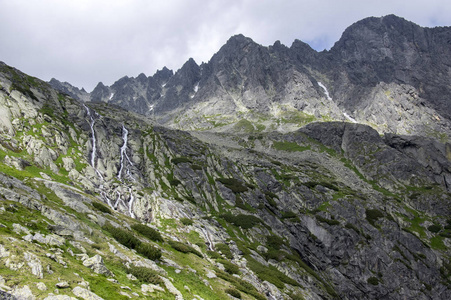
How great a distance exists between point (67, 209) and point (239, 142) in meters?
137

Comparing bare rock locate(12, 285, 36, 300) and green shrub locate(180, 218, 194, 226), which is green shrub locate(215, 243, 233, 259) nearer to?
green shrub locate(180, 218, 194, 226)

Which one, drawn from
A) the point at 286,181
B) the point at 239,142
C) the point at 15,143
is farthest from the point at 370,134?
the point at 15,143

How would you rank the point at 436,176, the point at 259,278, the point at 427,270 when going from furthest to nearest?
1. the point at 436,176
2. the point at 427,270
3. the point at 259,278

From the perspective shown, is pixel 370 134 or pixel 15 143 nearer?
pixel 15 143

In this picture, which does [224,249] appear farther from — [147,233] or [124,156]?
[124,156]

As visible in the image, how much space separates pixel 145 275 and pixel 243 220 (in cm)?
4762

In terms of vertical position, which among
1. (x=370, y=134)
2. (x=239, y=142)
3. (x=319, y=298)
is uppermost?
(x=370, y=134)

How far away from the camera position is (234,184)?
83.2 meters

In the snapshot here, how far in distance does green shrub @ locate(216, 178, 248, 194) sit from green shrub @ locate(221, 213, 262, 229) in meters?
12.2

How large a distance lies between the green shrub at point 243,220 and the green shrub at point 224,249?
17.1m

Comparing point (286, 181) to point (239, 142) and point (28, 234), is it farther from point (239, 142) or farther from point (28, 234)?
point (28, 234)

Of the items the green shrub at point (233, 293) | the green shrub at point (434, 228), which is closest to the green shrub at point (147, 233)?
the green shrub at point (233, 293)

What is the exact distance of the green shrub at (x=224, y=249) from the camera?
45016 millimetres

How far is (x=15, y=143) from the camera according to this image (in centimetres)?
5578
